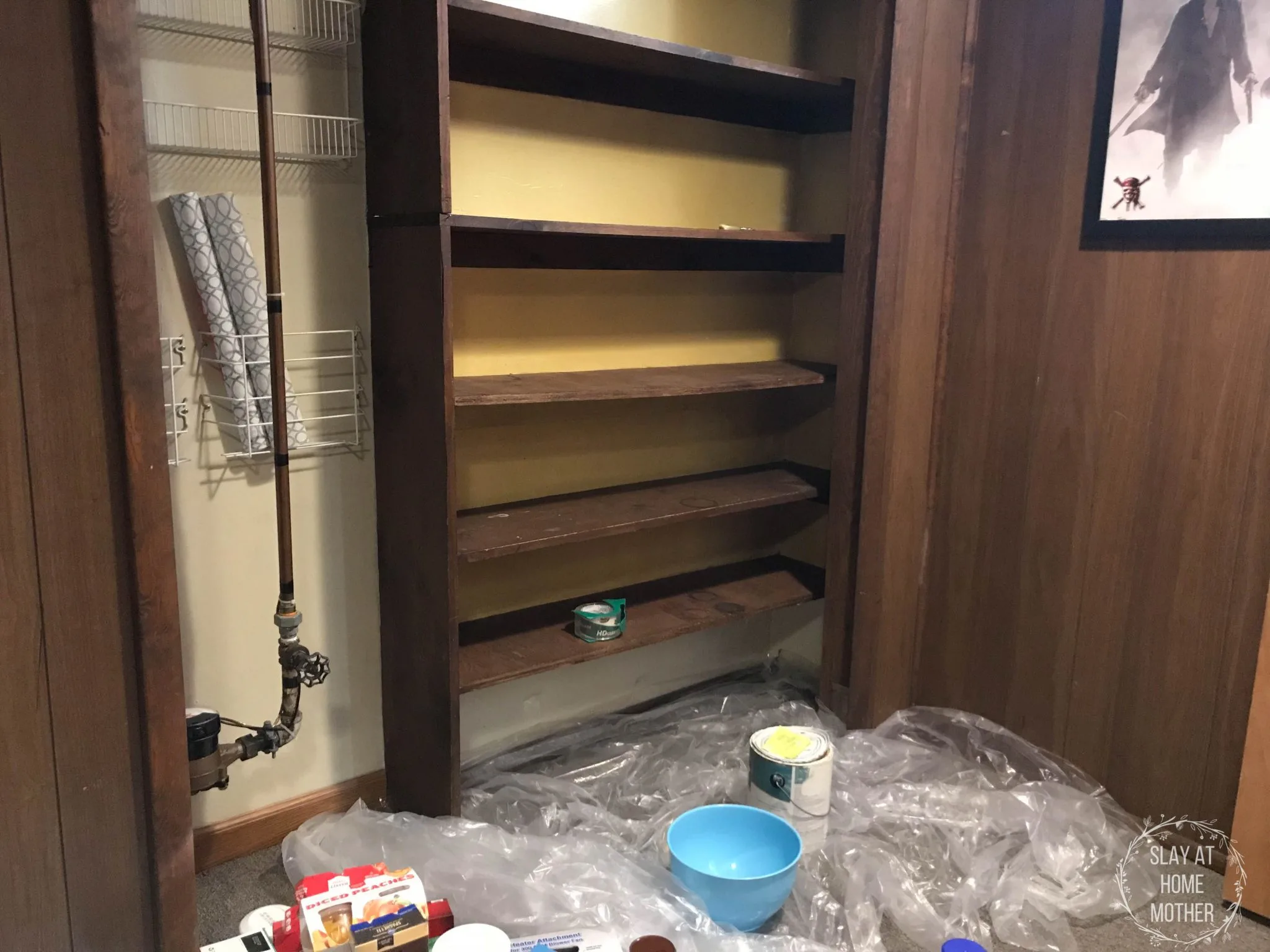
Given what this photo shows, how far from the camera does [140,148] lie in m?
1.24

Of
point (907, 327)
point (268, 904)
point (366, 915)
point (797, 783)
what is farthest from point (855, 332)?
point (268, 904)

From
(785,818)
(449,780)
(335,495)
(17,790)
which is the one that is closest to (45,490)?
(17,790)

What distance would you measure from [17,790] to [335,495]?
0.74 m

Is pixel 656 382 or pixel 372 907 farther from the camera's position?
pixel 656 382

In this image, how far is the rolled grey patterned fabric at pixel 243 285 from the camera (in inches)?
63.2

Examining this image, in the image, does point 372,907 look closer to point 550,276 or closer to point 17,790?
point 17,790

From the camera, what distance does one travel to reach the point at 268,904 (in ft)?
5.69

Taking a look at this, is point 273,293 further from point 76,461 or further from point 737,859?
point 737,859

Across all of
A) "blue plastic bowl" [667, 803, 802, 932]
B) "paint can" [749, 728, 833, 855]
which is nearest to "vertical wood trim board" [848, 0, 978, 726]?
"paint can" [749, 728, 833, 855]

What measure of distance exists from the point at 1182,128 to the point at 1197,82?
0.08 m

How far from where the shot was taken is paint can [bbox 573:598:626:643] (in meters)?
2.03

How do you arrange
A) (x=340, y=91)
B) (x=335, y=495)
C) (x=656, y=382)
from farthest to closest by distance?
(x=656, y=382), (x=335, y=495), (x=340, y=91)

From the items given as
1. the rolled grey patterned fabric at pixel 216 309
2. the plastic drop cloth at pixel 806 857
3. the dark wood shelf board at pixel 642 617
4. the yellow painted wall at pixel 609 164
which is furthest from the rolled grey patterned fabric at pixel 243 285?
the plastic drop cloth at pixel 806 857

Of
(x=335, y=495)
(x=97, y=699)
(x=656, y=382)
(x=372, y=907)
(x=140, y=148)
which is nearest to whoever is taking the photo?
(x=140, y=148)
